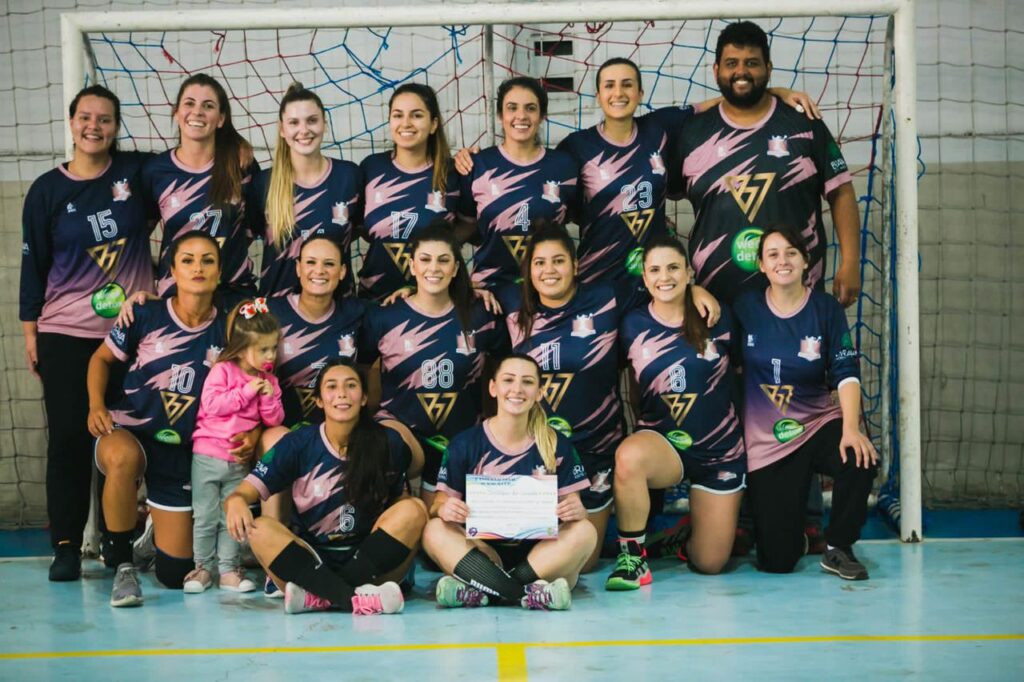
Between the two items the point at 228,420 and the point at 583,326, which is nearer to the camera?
the point at 228,420

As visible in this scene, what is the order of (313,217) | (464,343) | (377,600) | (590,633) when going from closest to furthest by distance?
1. (590,633)
2. (377,600)
3. (464,343)
4. (313,217)

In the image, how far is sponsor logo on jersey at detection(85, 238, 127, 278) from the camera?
4.55 metres

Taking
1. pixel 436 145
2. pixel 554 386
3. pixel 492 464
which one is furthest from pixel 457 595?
pixel 436 145

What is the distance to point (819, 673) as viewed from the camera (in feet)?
10.4

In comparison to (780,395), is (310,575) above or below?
below

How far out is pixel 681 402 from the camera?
171 inches

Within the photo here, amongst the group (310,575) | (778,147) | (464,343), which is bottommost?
(310,575)

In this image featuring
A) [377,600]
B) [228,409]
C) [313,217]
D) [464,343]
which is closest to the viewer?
[377,600]

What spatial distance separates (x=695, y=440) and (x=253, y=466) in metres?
1.58

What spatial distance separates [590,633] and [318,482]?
41.4 inches

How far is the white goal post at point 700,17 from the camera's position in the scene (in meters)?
4.73

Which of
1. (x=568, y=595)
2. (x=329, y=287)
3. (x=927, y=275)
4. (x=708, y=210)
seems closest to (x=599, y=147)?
(x=708, y=210)

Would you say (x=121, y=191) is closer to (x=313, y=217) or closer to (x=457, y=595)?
(x=313, y=217)

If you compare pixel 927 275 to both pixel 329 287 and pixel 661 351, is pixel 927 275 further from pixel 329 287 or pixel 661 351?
pixel 329 287
